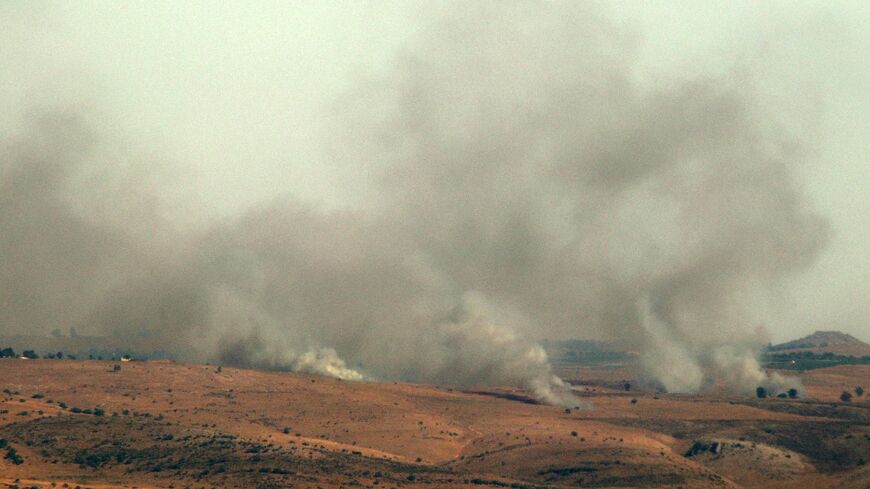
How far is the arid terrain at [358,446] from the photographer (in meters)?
145

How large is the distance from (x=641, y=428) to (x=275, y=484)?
3289 inches

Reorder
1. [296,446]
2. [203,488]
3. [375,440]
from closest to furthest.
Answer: [203,488], [296,446], [375,440]

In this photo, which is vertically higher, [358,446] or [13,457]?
[358,446]

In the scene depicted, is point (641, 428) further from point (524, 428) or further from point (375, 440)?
point (375, 440)

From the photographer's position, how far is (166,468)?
481 ft

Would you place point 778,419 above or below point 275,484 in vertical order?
above

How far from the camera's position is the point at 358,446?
556 feet

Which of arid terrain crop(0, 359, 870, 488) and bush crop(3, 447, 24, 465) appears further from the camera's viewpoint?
bush crop(3, 447, 24, 465)

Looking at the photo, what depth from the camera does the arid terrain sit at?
144750mm

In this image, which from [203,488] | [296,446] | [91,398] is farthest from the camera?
[91,398]

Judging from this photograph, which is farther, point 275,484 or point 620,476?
point 620,476

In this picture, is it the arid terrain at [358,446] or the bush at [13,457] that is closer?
the arid terrain at [358,446]

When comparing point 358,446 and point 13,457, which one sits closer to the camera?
point 13,457

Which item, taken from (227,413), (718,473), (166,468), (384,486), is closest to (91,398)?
(227,413)
